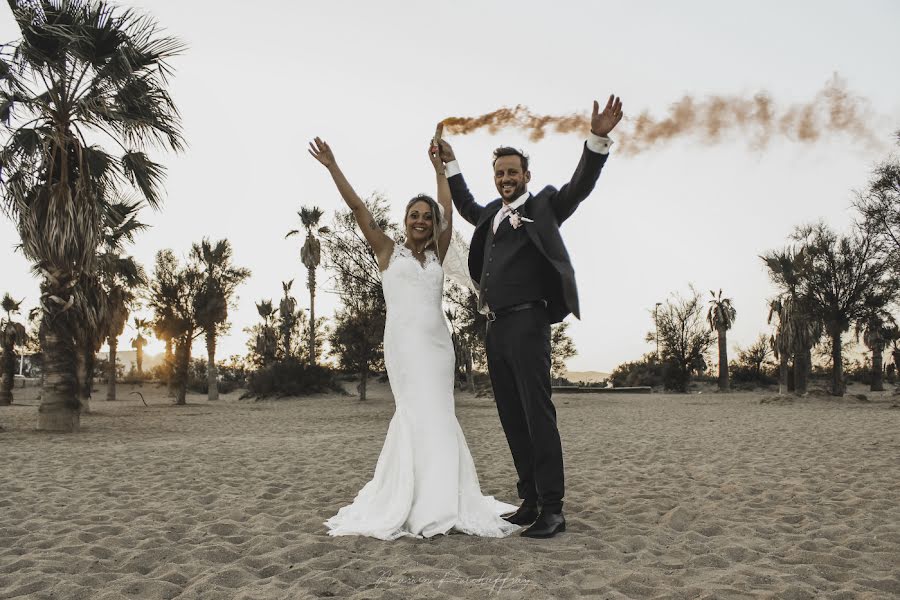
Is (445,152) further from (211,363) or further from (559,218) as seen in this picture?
(211,363)

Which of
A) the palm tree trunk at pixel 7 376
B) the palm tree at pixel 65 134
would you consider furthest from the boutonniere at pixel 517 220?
the palm tree trunk at pixel 7 376

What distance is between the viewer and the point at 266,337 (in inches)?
1854

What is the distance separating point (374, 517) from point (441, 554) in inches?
29.6

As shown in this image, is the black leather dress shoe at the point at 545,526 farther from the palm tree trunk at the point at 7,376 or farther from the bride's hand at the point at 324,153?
the palm tree trunk at the point at 7,376

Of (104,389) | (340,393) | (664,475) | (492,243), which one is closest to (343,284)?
(340,393)

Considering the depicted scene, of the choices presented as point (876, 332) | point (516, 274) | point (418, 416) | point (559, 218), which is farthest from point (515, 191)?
point (876, 332)

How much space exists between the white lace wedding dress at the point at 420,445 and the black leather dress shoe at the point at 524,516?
0.17m

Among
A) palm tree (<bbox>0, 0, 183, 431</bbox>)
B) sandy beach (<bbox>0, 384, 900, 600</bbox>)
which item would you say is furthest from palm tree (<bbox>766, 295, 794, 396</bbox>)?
palm tree (<bbox>0, 0, 183, 431</bbox>)

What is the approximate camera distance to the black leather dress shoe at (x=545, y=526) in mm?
3879

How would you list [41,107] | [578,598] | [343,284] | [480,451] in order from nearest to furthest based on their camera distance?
1. [578,598]
2. [480,451]
3. [41,107]
4. [343,284]

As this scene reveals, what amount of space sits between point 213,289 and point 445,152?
29.8 meters

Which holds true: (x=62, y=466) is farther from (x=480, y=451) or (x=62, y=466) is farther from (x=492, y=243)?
(x=492, y=243)

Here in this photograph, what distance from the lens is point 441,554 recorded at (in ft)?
11.5

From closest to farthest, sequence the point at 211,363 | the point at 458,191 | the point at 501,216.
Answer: the point at 501,216
the point at 458,191
the point at 211,363
